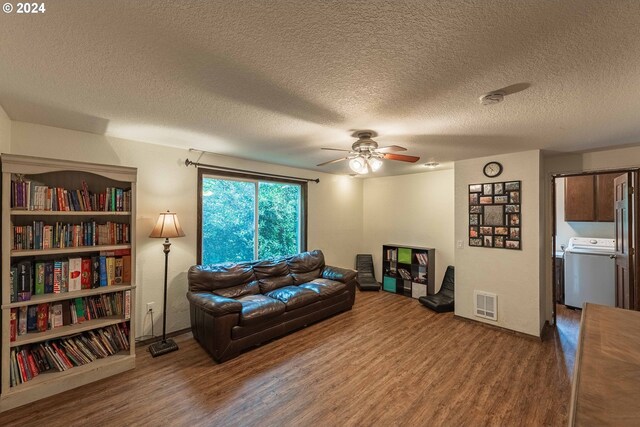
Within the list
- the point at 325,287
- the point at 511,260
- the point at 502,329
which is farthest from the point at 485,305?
the point at 325,287

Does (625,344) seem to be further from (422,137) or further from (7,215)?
(7,215)

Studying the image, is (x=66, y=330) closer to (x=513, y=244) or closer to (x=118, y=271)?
(x=118, y=271)

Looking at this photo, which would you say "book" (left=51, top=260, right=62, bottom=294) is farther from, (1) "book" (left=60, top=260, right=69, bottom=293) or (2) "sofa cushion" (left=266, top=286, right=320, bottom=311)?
(2) "sofa cushion" (left=266, top=286, right=320, bottom=311)

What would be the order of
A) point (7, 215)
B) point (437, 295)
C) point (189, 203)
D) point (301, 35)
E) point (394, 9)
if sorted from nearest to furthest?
1. point (394, 9)
2. point (301, 35)
3. point (7, 215)
4. point (189, 203)
5. point (437, 295)

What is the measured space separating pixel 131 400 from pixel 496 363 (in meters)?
3.43

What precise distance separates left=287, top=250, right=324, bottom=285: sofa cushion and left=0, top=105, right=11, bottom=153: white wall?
130 inches

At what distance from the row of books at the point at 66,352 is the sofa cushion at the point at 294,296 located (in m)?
1.65

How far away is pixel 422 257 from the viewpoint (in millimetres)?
5062

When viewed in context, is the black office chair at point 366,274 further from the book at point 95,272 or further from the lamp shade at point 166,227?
the book at point 95,272

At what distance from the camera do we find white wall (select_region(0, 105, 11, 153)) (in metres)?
2.22

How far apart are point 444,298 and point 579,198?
116 inches

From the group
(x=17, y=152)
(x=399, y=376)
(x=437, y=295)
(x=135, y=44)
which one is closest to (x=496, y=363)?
(x=399, y=376)

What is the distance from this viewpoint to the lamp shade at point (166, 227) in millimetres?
2973

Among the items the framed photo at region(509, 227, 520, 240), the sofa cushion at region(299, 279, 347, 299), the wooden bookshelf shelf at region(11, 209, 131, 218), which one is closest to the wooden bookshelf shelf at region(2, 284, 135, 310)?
the wooden bookshelf shelf at region(11, 209, 131, 218)
